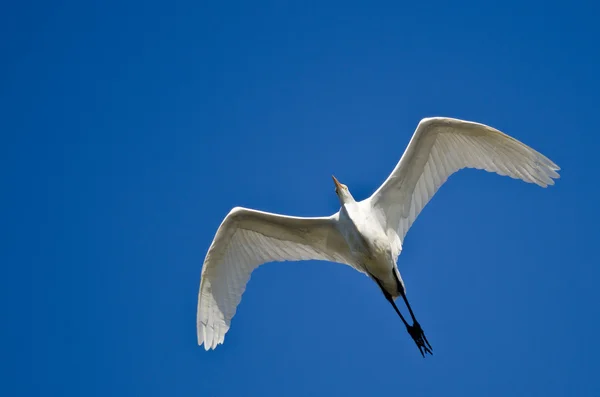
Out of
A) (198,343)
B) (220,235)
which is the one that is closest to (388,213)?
(220,235)

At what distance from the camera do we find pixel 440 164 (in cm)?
1494

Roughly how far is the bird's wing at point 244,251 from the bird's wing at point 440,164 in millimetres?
1012

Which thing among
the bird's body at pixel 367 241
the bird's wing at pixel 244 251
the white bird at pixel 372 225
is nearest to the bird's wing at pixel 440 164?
the white bird at pixel 372 225

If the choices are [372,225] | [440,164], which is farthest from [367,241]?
[440,164]

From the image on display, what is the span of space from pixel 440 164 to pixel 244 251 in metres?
3.79

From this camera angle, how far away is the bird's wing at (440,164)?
571 inches

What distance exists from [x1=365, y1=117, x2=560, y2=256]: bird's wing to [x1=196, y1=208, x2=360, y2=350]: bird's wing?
3.32 feet

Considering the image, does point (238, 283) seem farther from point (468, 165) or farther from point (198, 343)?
point (468, 165)

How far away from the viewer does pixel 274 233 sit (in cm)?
1521

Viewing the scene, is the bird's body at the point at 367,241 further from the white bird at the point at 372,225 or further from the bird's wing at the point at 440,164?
the bird's wing at the point at 440,164

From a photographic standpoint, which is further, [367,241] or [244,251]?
[244,251]

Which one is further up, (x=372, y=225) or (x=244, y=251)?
A: (x=244, y=251)

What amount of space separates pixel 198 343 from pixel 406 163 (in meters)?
4.72

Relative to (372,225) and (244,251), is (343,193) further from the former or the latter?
(244,251)
